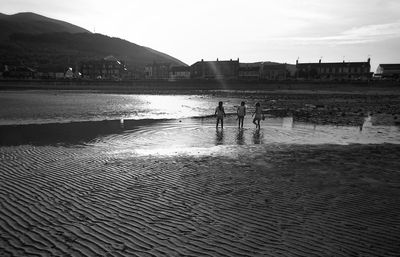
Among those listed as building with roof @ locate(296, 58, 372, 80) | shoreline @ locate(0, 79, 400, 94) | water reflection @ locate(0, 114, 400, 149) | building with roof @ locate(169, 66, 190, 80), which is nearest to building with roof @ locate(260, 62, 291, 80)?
building with roof @ locate(296, 58, 372, 80)

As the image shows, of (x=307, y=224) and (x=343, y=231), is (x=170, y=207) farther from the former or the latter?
(x=343, y=231)

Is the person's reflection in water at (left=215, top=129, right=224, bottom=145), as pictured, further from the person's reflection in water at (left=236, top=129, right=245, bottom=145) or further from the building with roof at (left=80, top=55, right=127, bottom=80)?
the building with roof at (left=80, top=55, right=127, bottom=80)

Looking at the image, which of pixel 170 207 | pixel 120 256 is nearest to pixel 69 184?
pixel 170 207

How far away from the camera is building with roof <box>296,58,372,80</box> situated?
11556 cm

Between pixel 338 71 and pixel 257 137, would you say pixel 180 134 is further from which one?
pixel 338 71

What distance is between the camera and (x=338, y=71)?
390 feet

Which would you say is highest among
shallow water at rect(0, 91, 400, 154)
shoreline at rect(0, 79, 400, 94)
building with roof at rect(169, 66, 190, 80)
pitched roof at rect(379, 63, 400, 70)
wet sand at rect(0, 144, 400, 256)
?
pitched roof at rect(379, 63, 400, 70)

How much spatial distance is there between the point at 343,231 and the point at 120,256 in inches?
163

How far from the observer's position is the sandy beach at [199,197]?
5770 mm

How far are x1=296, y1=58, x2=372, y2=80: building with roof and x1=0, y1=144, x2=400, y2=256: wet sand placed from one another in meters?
110

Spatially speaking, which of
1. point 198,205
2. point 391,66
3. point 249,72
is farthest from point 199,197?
point 391,66

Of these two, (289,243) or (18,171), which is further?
(18,171)

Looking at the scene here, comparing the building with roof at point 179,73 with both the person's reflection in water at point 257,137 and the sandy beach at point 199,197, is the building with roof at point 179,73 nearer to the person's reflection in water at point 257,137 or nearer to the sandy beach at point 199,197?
the person's reflection in water at point 257,137

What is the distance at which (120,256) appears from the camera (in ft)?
17.5
